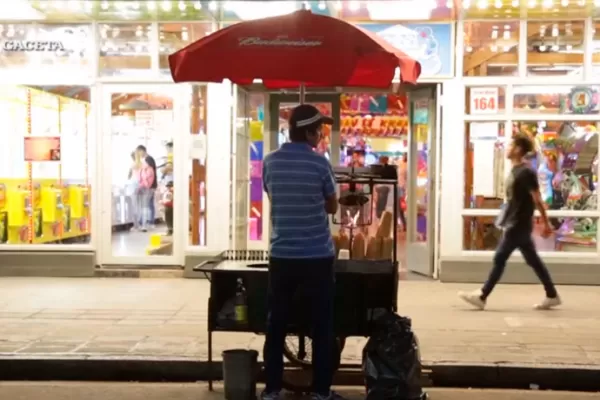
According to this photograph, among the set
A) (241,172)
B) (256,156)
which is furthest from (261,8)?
(256,156)

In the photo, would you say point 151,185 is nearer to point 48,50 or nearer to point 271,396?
point 48,50

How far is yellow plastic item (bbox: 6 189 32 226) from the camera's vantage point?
10859 mm

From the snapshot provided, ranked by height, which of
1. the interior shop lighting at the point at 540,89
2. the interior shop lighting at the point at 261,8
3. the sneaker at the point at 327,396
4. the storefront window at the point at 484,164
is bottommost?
the sneaker at the point at 327,396

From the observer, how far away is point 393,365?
546 cm

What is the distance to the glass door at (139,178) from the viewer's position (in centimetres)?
1071

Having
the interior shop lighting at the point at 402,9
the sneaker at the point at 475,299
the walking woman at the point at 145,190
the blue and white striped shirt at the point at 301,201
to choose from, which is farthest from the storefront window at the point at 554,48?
the blue and white striped shirt at the point at 301,201

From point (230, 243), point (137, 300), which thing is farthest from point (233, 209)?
point (137, 300)

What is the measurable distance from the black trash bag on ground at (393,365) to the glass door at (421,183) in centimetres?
523

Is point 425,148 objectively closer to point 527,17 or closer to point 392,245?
point 527,17

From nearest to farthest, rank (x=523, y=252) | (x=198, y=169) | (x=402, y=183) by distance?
(x=523, y=252)
(x=198, y=169)
(x=402, y=183)

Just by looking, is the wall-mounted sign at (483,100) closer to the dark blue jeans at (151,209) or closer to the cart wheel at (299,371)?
the dark blue jeans at (151,209)

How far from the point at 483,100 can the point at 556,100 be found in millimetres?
904

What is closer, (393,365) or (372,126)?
(393,365)

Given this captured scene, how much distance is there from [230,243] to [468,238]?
302cm
